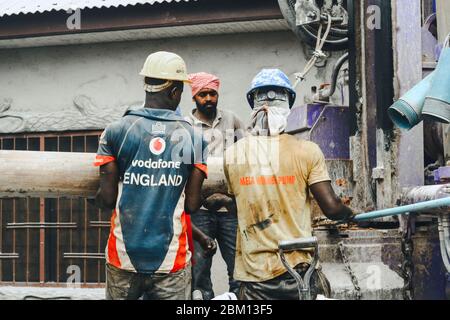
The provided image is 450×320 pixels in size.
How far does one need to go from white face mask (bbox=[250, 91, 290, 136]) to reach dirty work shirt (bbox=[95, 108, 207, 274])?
42 cm

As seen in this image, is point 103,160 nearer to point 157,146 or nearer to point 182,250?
point 157,146

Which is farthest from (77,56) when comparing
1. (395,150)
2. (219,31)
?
(395,150)

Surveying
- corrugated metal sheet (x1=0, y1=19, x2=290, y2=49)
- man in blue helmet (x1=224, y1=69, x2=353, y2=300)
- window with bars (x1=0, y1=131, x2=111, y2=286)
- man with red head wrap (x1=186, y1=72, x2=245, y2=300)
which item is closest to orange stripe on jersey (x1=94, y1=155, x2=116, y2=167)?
man in blue helmet (x1=224, y1=69, x2=353, y2=300)

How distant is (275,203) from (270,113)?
0.48m

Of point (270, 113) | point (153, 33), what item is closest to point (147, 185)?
point (270, 113)

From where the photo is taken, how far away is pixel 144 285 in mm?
4832

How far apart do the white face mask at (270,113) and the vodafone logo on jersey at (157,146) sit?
0.54 meters

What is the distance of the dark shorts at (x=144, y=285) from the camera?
4.80 metres

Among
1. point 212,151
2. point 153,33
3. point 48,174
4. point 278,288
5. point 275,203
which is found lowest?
point 278,288

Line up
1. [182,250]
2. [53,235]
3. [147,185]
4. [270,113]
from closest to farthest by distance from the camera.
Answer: [147,185] < [182,250] < [270,113] < [53,235]

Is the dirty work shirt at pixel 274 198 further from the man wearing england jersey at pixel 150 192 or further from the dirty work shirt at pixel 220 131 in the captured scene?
the dirty work shirt at pixel 220 131

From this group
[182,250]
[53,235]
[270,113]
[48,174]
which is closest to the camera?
[182,250]

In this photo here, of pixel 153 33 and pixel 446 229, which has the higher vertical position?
pixel 153 33

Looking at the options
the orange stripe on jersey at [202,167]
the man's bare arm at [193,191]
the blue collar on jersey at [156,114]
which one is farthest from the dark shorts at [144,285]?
the blue collar on jersey at [156,114]
